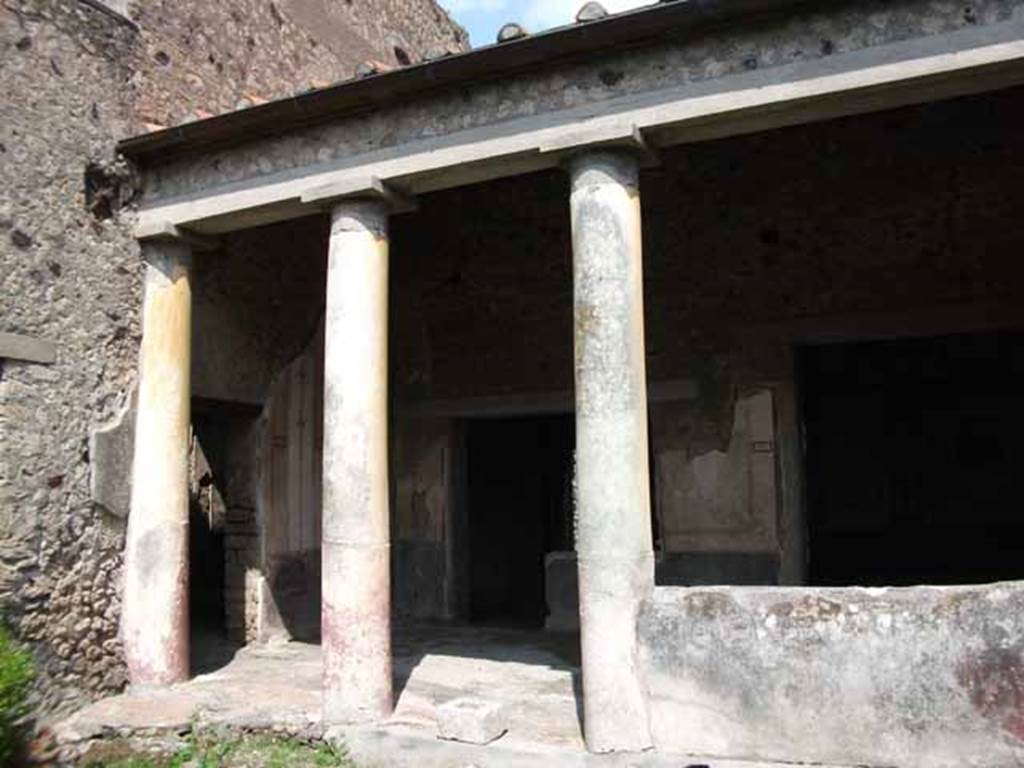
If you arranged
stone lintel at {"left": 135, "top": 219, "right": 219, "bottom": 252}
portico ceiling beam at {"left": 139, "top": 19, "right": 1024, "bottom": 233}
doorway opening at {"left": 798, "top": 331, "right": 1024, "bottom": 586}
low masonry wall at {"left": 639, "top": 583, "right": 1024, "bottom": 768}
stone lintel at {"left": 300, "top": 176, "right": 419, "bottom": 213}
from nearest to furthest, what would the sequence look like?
1. low masonry wall at {"left": 639, "top": 583, "right": 1024, "bottom": 768}
2. portico ceiling beam at {"left": 139, "top": 19, "right": 1024, "bottom": 233}
3. stone lintel at {"left": 300, "top": 176, "right": 419, "bottom": 213}
4. stone lintel at {"left": 135, "top": 219, "right": 219, "bottom": 252}
5. doorway opening at {"left": 798, "top": 331, "right": 1024, "bottom": 586}

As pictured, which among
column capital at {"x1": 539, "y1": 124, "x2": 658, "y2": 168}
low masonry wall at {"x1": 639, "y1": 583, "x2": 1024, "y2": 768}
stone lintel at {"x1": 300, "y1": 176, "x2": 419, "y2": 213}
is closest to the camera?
low masonry wall at {"x1": 639, "y1": 583, "x2": 1024, "y2": 768}

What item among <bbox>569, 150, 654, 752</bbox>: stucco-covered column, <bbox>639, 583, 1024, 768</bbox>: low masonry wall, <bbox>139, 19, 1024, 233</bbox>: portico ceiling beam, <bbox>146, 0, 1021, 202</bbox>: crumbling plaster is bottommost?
<bbox>639, 583, 1024, 768</bbox>: low masonry wall

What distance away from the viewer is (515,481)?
11734 millimetres

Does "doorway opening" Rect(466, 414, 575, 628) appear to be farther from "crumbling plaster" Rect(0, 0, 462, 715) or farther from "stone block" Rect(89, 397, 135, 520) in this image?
"crumbling plaster" Rect(0, 0, 462, 715)

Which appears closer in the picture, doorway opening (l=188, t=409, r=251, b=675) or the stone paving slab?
the stone paving slab

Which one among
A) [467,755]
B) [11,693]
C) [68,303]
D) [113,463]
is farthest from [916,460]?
[11,693]

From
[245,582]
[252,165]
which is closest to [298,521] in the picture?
[245,582]

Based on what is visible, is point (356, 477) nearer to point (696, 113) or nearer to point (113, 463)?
point (113, 463)

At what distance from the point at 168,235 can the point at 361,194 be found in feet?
5.31

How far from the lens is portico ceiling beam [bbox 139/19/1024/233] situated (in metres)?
4.42

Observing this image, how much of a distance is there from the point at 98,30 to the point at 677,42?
13.0 ft

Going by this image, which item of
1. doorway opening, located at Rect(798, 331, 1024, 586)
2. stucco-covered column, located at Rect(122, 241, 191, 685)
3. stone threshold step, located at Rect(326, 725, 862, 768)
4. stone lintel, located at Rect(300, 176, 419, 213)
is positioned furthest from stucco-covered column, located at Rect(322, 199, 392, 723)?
doorway opening, located at Rect(798, 331, 1024, 586)

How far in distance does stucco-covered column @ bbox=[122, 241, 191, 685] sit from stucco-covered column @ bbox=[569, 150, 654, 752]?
2.92 m

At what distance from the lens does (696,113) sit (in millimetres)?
4848
